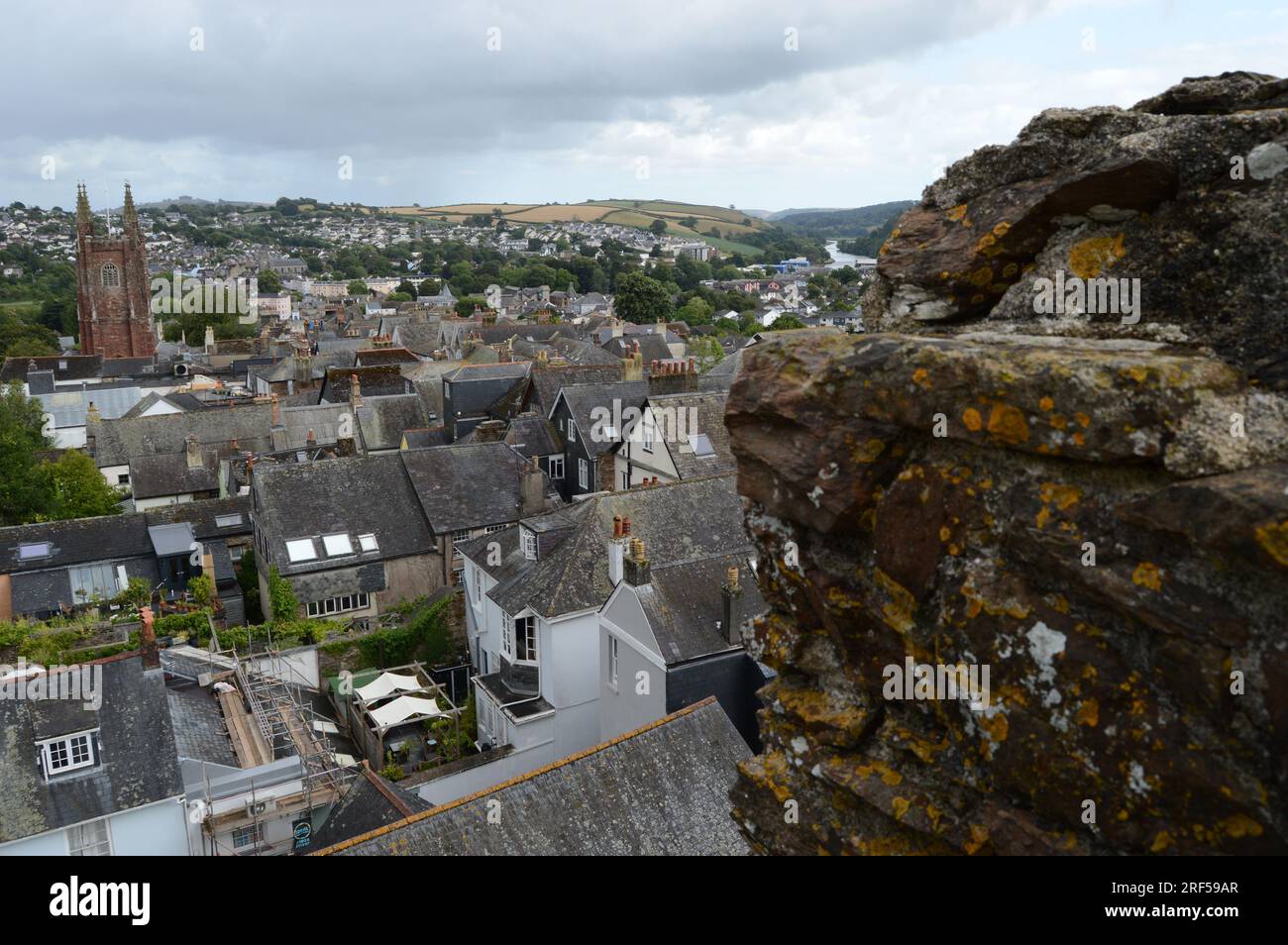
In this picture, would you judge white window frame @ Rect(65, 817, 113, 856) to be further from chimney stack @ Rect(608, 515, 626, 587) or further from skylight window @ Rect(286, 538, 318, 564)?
skylight window @ Rect(286, 538, 318, 564)

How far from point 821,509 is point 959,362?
1177mm

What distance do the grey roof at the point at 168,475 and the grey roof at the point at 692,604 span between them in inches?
1494

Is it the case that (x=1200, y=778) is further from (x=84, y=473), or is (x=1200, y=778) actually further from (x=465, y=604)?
(x=84, y=473)

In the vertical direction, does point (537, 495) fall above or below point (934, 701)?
below

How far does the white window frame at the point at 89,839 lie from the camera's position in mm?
18172

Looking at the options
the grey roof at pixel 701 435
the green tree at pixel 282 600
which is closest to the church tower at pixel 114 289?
the green tree at pixel 282 600

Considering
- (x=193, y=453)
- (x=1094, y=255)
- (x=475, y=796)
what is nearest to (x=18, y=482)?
(x=193, y=453)

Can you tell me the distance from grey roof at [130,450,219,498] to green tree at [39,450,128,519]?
160 cm

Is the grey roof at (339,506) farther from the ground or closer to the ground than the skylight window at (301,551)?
farther from the ground

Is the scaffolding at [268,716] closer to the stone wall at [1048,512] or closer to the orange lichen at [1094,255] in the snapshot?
the stone wall at [1048,512]

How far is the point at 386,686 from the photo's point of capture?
2950 centimetres

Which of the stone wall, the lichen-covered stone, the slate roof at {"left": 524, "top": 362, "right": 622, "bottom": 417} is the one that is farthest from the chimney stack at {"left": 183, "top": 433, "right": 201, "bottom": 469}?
the lichen-covered stone

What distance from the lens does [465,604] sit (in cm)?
3381
